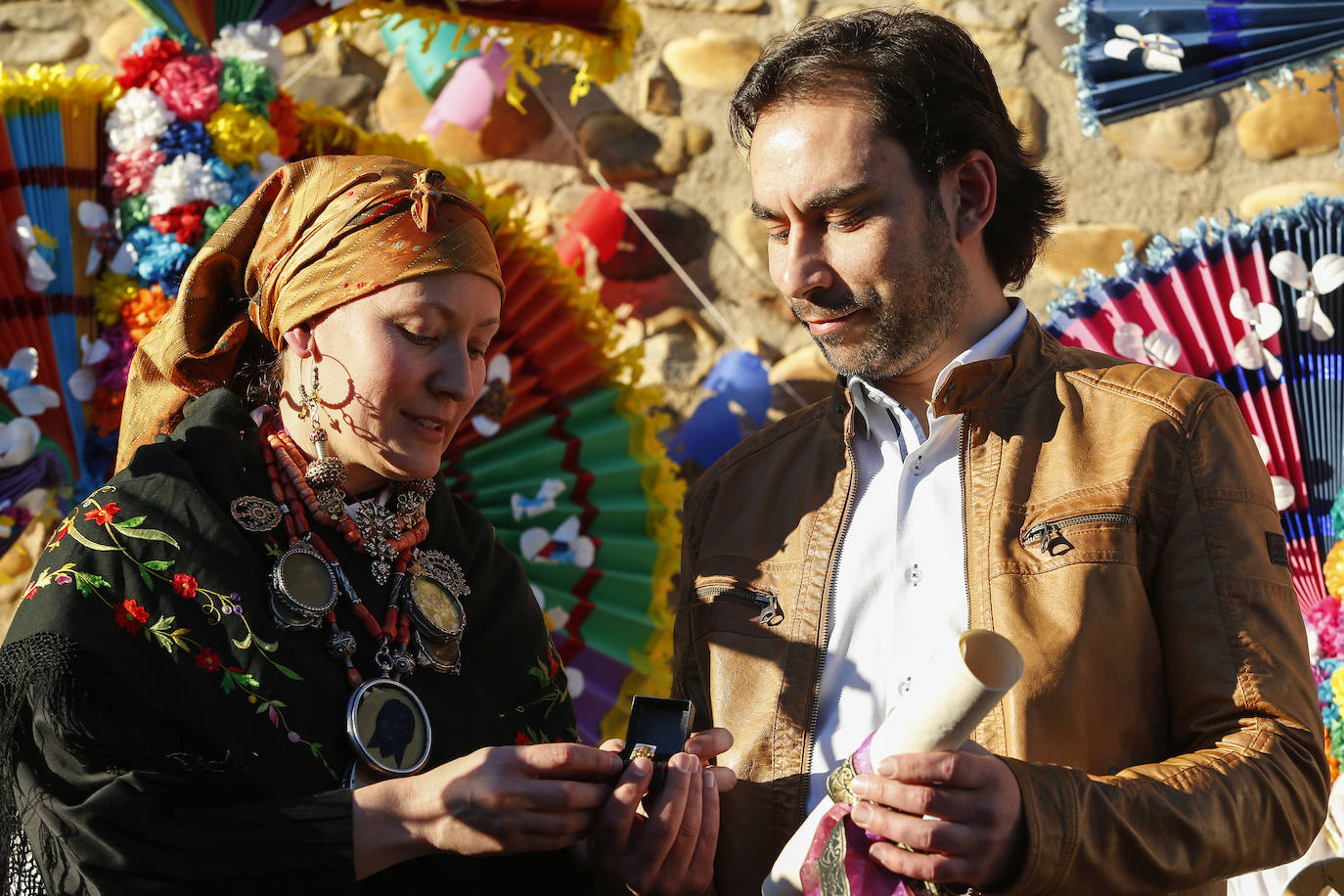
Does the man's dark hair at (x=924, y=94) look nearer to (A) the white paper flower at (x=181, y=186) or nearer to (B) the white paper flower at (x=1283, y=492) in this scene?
(B) the white paper flower at (x=1283, y=492)

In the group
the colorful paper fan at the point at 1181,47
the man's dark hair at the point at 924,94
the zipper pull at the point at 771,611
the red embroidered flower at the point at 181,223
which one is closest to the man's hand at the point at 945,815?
the zipper pull at the point at 771,611

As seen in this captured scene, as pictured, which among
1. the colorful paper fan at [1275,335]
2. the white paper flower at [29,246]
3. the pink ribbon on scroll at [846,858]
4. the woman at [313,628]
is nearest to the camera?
the pink ribbon on scroll at [846,858]

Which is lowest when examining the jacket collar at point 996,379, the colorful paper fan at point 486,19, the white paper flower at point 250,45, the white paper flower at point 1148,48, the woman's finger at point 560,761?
the woman's finger at point 560,761

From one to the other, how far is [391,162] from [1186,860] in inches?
65.8

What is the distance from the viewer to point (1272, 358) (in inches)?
109

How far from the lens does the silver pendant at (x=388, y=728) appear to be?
6.55 ft

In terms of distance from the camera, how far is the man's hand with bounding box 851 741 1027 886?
155 centimetres

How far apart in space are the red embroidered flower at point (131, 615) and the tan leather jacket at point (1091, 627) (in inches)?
34.4

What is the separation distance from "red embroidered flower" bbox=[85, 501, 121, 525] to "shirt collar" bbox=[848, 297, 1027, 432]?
1189 mm

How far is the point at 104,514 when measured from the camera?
198 centimetres

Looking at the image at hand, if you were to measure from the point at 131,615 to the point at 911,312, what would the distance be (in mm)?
1257

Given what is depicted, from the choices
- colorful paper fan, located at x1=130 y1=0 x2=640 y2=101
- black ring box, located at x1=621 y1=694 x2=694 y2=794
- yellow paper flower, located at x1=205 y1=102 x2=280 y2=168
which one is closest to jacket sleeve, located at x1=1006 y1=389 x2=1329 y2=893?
black ring box, located at x1=621 y1=694 x2=694 y2=794

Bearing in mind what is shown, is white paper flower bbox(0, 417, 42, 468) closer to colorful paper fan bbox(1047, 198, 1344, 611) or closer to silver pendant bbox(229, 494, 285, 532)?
silver pendant bbox(229, 494, 285, 532)

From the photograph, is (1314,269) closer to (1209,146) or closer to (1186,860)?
(1209,146)
